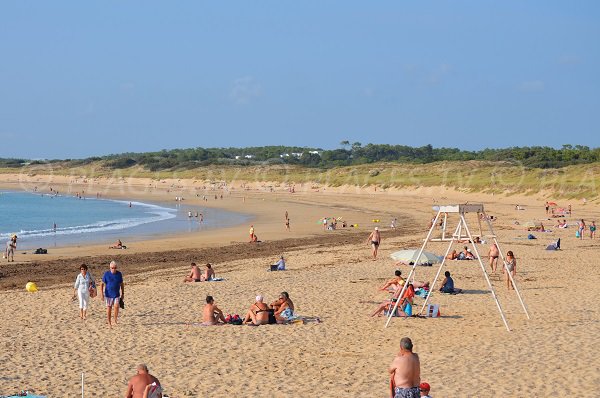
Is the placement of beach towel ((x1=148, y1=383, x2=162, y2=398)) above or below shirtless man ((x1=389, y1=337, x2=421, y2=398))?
below

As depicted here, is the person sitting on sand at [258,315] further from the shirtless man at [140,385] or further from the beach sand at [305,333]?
the shirtless man at [140,385]

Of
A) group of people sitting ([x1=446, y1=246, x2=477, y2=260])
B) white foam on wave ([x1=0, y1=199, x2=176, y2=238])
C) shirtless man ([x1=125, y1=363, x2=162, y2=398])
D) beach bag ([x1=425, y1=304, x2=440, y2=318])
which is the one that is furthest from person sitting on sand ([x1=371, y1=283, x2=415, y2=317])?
white foam on wave ([x1=0, y1=199, x2=176, y2=238])

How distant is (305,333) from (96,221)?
38271 mm

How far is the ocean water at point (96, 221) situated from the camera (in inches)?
1521

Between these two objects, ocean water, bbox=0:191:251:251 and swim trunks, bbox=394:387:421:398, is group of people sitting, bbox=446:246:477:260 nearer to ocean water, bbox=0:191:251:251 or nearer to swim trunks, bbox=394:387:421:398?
ocean water, bbox=0:191:251:251

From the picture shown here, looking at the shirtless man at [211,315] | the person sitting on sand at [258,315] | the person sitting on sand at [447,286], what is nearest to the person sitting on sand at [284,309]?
the person sitting on sand at [258,315]

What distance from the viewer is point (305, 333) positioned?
14.2 meters

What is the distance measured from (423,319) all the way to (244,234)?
24.2 metres

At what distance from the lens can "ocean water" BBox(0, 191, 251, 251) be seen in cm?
3862

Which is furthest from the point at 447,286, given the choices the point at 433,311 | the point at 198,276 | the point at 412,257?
the point at 198,276

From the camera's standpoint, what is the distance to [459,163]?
8481cm

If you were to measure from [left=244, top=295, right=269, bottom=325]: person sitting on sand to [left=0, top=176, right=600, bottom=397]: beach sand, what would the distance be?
30 cm

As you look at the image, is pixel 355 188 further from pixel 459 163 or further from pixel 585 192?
pixel 585 192

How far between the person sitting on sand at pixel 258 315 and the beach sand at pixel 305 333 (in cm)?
30
